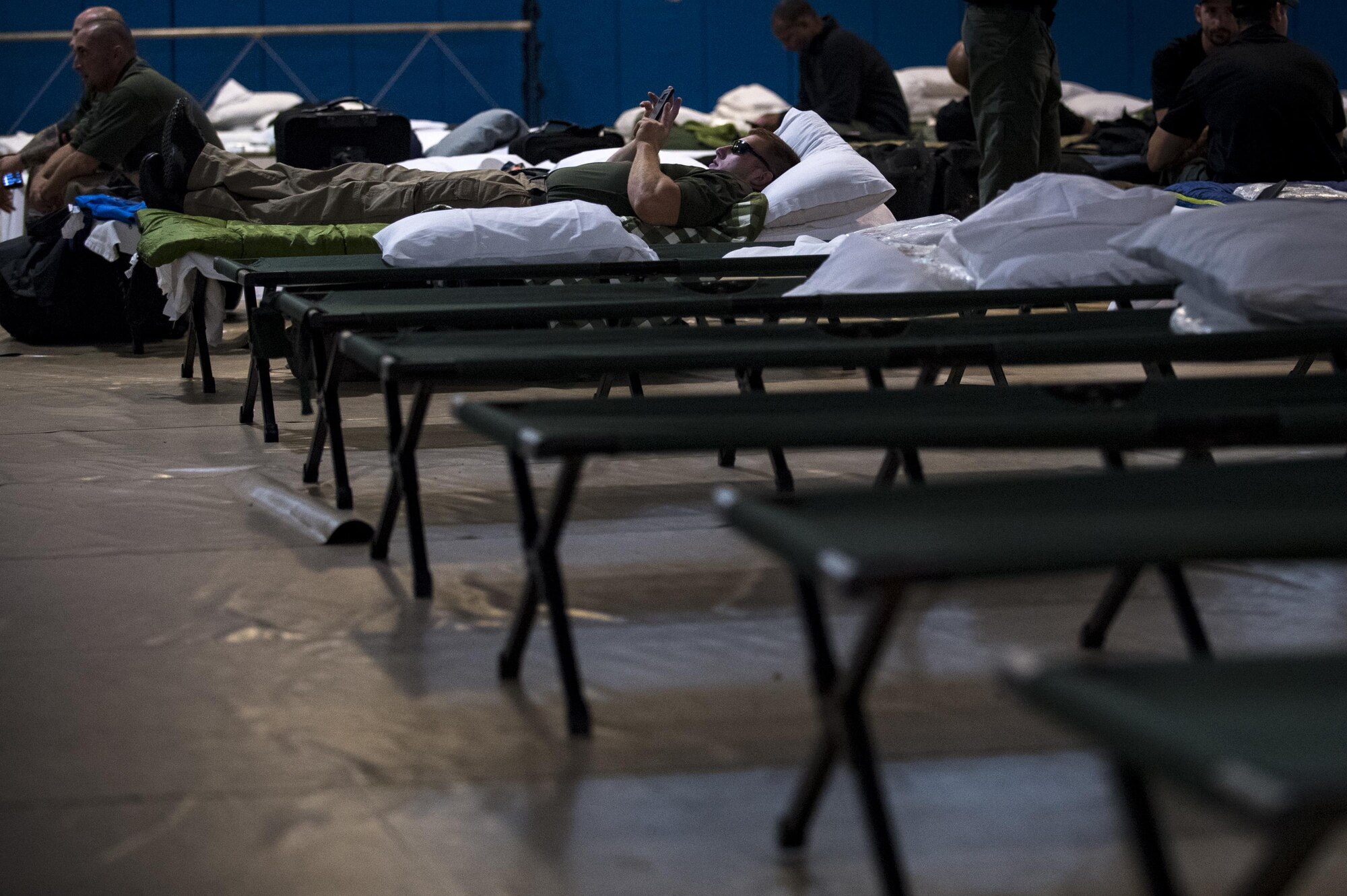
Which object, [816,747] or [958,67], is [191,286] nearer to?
[816,747]

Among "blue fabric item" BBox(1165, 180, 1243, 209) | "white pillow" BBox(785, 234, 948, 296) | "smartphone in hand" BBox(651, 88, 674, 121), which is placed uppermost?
"smartphone in hand" BBox(651, 88, 674, 121)

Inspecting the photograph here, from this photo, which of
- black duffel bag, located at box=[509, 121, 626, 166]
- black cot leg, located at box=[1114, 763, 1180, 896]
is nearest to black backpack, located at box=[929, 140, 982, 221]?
black duffel bag, located at box=[509, 121, 626, 166]

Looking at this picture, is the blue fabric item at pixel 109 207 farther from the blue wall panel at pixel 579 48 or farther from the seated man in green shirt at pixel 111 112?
the blue wall panel at pixel 579 48

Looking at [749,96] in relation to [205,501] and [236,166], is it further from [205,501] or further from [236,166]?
[205,501]

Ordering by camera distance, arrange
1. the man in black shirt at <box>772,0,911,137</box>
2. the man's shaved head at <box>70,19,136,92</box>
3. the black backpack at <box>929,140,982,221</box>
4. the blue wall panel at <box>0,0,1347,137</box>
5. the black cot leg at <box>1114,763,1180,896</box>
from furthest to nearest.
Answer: the blue wall panel at <box>0,0,1347,137</box>, the man in black shirt at <box>772,0,911,137</box>, the black backpack at <box>929,140,982,221</box>, the man's shaved head at <box>70,19,136,92</box>, the black cot leg at <box>1114,763,1180,896</box>

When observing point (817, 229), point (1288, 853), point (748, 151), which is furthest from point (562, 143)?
point (1288, 853)

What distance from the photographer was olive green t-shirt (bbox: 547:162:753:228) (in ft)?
12.5

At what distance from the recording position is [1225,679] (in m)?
0.78

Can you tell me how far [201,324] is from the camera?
3.84 meters

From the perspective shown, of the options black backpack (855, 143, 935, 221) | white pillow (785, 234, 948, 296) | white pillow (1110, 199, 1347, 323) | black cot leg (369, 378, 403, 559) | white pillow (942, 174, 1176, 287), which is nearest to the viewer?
black cot leg (369, 378, 403, 559)

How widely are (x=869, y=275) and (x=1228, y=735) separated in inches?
80.7

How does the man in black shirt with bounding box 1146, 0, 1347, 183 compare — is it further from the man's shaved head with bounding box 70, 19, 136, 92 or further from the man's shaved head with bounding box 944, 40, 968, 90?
the man's shaved head with bounding box 70, 19, 136, 92

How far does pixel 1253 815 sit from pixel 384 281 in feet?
8.89

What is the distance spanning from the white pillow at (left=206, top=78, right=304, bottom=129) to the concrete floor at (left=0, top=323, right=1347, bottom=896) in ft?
18.0
